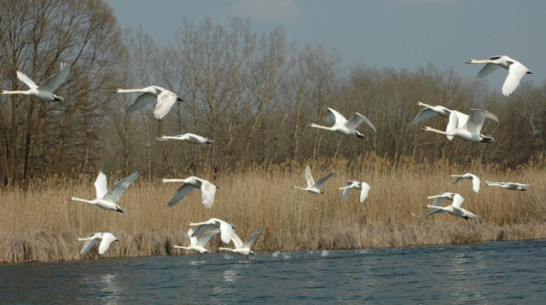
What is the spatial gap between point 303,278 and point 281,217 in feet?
17.4

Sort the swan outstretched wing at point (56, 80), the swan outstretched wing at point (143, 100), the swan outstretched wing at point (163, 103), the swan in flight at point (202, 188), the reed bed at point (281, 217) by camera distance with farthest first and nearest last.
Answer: the reed bed at point (281, 217) < the swan in flight at point (202, 188) < the swan outstretched wing at point (143, 100) < the swan outstretched wing at point (163, 103) < the swan outstretched wing at point (56, 80)

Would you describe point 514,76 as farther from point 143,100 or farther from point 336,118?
point 143,100

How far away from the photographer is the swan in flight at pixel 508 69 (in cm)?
1348

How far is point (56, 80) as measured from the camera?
12844 mm

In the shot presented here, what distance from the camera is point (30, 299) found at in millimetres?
13797

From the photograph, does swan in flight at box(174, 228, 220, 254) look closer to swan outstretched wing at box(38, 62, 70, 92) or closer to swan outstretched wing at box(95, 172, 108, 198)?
swan outstretched wing at box(95, 172, 108, 198)

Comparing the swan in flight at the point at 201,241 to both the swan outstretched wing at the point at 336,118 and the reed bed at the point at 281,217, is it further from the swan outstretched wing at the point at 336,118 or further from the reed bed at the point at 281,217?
the swan outstretched wing at the point at 336,118

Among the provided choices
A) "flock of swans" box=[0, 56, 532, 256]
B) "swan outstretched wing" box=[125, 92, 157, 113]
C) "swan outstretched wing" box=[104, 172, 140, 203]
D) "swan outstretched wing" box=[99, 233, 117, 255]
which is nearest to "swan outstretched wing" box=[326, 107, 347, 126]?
"flock of swans" box=[0, 56, 532, 256]

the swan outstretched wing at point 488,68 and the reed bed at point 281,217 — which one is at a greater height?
the swan outstretched wing at point 488,68

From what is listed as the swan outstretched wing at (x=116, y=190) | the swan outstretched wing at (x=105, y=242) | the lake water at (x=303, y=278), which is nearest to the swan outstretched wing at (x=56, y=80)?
the swan outstretched wing at (x=116, y=190)

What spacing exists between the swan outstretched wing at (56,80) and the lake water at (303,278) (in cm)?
315

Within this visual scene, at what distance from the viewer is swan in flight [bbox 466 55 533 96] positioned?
13484 millimetres

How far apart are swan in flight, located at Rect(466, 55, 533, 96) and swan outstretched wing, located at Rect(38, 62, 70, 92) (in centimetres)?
608

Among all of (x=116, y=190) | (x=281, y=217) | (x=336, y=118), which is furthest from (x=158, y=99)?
(x=281, y=217)
